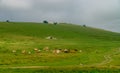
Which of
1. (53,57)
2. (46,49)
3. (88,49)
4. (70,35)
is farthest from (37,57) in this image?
(70,35)

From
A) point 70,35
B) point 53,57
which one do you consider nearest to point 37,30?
point 70,35

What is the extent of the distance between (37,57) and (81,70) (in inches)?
1212

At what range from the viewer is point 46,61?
84.5m

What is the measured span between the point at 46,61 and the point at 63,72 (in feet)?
90.7

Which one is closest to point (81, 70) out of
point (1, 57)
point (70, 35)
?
point (1, 57)

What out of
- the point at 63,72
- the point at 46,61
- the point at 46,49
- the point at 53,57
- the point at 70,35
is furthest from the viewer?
the point at 70,35

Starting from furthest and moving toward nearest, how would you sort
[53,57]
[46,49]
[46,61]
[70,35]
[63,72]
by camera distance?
[70,35], [46,49], [53,57], [46,61], [63,72]

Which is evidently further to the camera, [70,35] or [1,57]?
[70,35]

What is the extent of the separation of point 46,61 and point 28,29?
112981 millimetres

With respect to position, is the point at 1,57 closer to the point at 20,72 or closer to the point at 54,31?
the point at 20,72

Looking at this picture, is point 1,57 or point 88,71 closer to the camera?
point 88,71

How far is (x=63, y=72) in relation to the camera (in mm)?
57094

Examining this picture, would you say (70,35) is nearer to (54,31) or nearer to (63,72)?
(54,31)

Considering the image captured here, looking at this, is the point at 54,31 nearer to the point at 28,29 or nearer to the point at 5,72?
the point at 28,29
